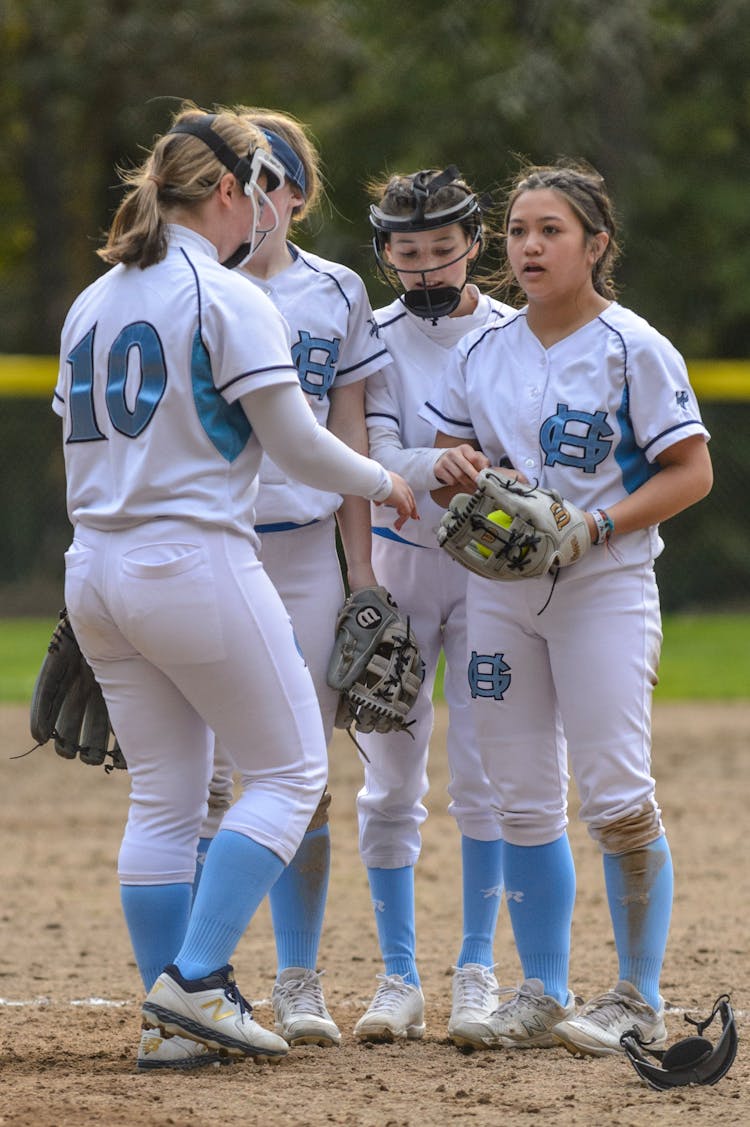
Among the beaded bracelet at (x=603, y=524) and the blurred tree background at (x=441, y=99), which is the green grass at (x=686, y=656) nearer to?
the blurred tree background at (x=441, y=99)

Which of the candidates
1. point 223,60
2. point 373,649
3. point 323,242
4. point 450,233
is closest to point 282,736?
point 373,649

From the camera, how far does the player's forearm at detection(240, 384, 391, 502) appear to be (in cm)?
301

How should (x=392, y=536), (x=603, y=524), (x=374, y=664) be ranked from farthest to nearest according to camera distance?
(x=392, y=536) < (x=374, y=664) < (x=603, y=524)

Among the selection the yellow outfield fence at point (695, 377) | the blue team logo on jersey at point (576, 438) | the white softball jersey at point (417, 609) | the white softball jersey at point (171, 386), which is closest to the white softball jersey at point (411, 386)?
the white softball jersey at point (417, 609)

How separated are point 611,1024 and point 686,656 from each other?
29.5ft

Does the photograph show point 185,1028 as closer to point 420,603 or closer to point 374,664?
point 374,664

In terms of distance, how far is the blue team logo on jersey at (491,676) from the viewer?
3.38 meters

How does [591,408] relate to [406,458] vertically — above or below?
above

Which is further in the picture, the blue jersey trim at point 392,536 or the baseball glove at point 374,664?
the blue jersey trim at point 392,536

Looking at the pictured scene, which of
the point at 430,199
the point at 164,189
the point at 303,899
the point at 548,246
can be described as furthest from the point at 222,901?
the point at 430,199

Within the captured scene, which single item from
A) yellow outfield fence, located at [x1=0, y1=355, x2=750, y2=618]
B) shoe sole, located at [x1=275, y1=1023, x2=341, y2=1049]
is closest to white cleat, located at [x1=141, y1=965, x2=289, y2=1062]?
shoe sole, located at [x1=275, y1=1023, x2=341, y2=1049]

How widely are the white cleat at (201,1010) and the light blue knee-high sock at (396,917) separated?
77 cm

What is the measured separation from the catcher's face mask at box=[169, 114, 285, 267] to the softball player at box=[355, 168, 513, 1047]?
422mm

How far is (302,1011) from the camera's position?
11.8 feet
